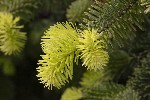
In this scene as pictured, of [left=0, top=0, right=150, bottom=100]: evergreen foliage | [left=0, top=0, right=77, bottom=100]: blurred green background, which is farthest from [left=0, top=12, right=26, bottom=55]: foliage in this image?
[left=0, top=0, right=77, bottom=100]: blurred green background

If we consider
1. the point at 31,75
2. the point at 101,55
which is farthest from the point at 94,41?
the point at 31,75

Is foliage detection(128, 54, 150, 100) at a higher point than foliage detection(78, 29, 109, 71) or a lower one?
lower

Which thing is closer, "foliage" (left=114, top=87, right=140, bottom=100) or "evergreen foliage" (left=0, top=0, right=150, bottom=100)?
"evergreen foliage" (left=0, top=0, right=150, bottom=100)

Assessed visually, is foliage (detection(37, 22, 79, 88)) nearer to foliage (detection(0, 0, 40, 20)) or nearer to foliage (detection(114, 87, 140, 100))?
foliage (detection(114, 87, 140, 100))

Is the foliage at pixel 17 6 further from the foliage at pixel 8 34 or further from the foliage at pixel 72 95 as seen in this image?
the foliage at pixel 72 95

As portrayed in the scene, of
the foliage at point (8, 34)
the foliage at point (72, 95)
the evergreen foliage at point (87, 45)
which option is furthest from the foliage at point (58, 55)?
the foliage at point (72, 95)

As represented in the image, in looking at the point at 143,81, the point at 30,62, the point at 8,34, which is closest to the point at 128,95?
the point at 143,81

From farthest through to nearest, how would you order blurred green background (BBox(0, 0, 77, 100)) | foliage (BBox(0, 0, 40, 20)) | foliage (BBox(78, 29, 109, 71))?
blurred green background (BBox(0, 0, 77, 100)), foliage (BBox(0, 0, 40, 20)), foliage (BBox(78, 29, 109, 71))

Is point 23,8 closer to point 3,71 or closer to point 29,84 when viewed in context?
point 3,71

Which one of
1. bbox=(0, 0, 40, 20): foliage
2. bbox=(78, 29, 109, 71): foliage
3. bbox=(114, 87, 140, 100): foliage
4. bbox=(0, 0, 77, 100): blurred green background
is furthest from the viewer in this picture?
bbox=(0, 0, 77, 100): blurred green background

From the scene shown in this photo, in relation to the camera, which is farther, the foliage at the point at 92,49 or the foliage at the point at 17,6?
the foliage at the point at 17,6

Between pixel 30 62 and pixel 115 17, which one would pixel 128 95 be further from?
pixel 30 62
